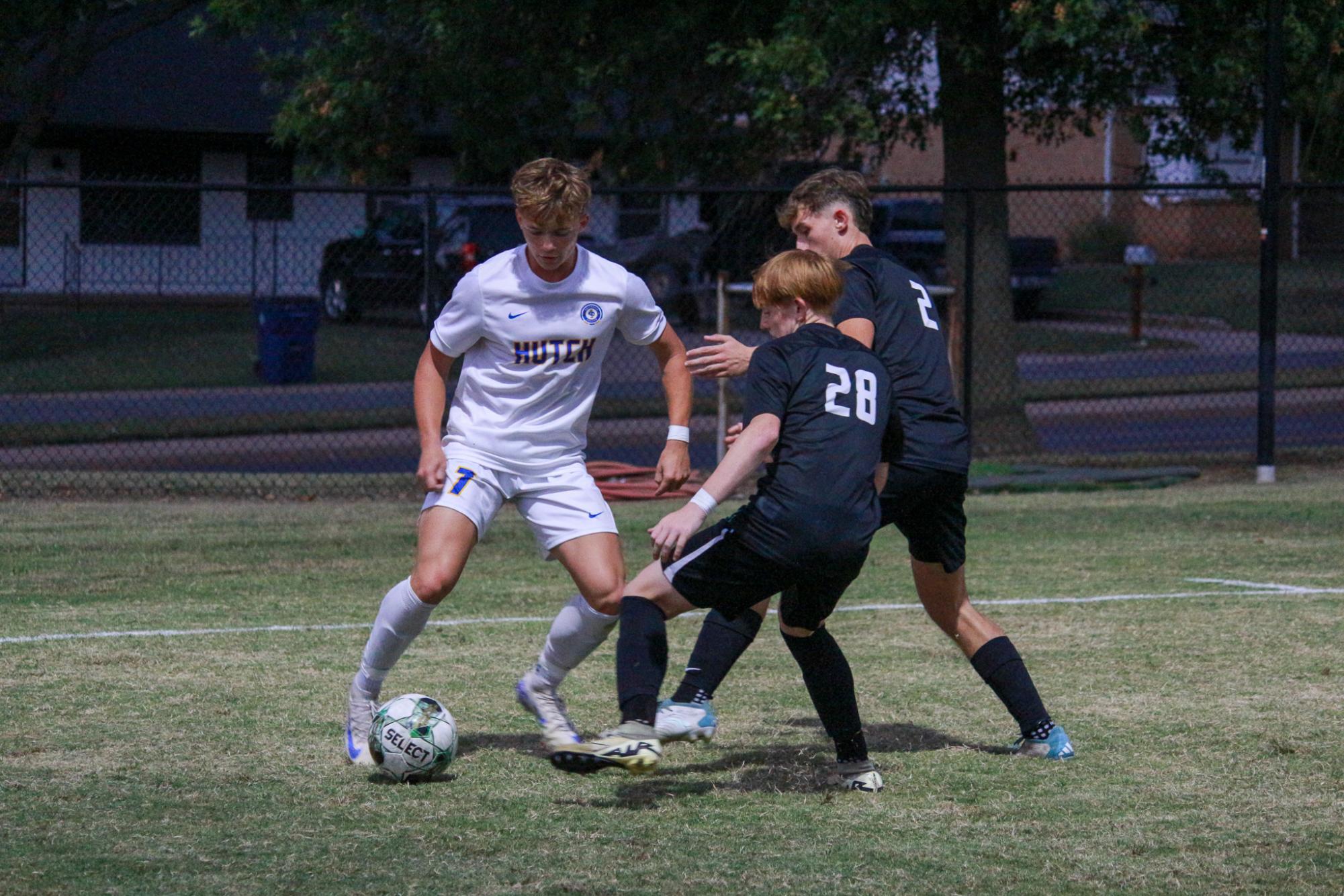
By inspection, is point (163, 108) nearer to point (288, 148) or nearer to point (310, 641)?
point (288, 148)

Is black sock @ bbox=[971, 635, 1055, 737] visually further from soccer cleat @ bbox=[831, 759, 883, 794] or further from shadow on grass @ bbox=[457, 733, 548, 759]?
shadow on grass @ bbox=[457, 733, 548, 759]

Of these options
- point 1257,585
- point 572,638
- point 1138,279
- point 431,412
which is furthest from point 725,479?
point 1138,279

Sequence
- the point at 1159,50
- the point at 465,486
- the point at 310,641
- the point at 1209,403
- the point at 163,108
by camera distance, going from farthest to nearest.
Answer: the point at 163,108, the point at 1209,403, the point at 1159,50, the point at 310,641, the point at 465,486

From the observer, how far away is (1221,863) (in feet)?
14.0

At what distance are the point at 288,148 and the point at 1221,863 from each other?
28.3 metres

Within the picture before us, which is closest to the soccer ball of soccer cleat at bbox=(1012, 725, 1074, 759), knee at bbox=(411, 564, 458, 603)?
knee at bbox=(411, 564, 458, 603)

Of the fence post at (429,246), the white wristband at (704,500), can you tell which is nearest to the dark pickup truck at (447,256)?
the fence post at (429,246)

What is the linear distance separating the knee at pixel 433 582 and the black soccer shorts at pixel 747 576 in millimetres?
749

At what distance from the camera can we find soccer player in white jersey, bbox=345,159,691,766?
518cm

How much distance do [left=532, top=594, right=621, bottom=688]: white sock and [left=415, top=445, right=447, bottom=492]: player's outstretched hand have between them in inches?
23.5

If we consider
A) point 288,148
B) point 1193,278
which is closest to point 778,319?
point 1193,278

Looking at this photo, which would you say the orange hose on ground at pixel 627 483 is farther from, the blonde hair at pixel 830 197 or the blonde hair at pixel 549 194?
the blonde hair at pixel 549 194

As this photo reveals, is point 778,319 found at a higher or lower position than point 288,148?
lower

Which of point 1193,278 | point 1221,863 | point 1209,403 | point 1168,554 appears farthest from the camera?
point 1193,278
